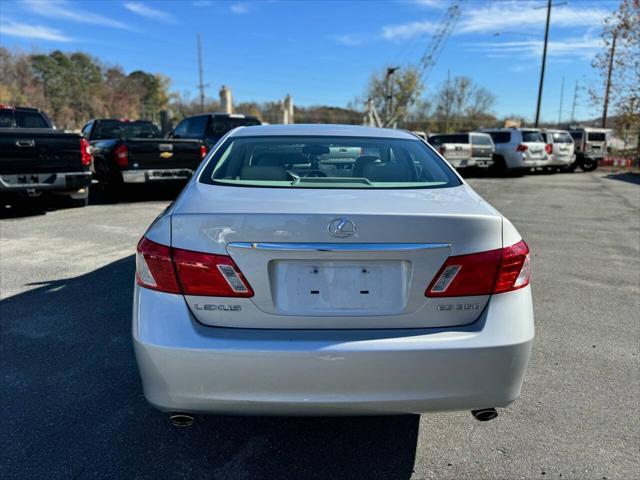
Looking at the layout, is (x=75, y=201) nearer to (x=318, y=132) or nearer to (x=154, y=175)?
(x=154, y=175)

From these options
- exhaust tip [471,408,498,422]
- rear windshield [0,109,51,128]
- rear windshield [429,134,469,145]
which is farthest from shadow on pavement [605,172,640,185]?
rear windshield [0,109,51,128]

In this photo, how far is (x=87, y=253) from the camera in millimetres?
6051

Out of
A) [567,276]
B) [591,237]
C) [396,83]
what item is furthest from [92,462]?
[396,83]

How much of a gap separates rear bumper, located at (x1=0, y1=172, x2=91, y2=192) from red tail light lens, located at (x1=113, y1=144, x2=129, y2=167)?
90cm

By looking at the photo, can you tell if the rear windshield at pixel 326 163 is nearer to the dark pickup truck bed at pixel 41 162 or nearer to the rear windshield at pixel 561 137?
the dark pickup truck bed at pixel 41 162

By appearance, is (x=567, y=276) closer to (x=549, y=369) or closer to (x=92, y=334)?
(x=549, y=369)

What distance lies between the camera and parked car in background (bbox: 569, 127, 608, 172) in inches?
910

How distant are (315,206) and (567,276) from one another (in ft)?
14.8

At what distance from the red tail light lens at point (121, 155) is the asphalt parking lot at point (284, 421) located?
187 inches

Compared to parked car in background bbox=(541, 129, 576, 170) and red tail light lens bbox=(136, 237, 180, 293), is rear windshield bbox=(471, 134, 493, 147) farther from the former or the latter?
red tail light lens bbox=(136, 237, 180, 293)

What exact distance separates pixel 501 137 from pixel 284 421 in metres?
19.8

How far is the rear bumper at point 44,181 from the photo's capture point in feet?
25.3

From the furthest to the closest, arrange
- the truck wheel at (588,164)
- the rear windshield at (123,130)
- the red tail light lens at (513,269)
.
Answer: the truck wheel at (588,164)
the rear windshield at (123,130)
the red tail light lens at (513,269)

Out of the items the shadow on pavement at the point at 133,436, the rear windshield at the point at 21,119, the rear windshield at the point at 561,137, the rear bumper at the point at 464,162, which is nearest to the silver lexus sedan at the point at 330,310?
the shadow on pavement at the point at 133,436
